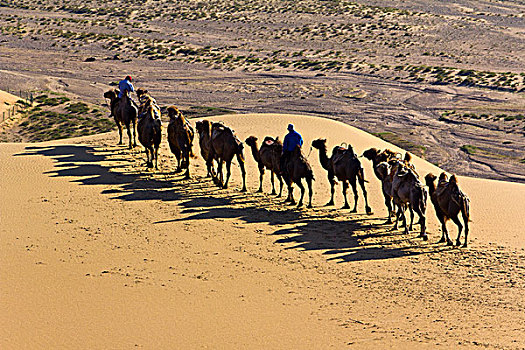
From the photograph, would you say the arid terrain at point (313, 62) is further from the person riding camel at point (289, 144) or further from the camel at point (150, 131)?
the person riding camel at point (289, 144)

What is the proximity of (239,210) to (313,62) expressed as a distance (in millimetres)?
46319

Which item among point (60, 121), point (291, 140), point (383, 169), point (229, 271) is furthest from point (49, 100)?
point (229, 271)

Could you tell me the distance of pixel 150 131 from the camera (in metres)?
21.4

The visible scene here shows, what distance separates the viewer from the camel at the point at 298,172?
1853cm

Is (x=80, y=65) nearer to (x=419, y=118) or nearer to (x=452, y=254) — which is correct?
(x=419, y=118)

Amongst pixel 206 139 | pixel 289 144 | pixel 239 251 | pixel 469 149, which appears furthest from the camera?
pixel 469 149

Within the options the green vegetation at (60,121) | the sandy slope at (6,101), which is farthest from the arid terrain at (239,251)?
the sandy slope at (6,101)

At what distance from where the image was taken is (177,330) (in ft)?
37.6

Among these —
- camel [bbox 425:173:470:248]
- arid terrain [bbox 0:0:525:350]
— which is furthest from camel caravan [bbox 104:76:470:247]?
arid terrain [bbox 0:0:525:350]

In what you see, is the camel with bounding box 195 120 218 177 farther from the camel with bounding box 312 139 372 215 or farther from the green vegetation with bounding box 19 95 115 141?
the green vegetation with bounding box 19 95 115 141

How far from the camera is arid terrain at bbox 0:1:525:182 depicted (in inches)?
1751

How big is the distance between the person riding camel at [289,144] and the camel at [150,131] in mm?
4384

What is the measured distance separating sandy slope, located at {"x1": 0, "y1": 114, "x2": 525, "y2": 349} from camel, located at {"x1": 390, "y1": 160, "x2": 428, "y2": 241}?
2.02 ft

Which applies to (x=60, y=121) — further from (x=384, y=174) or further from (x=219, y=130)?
(x=384, y=174)
